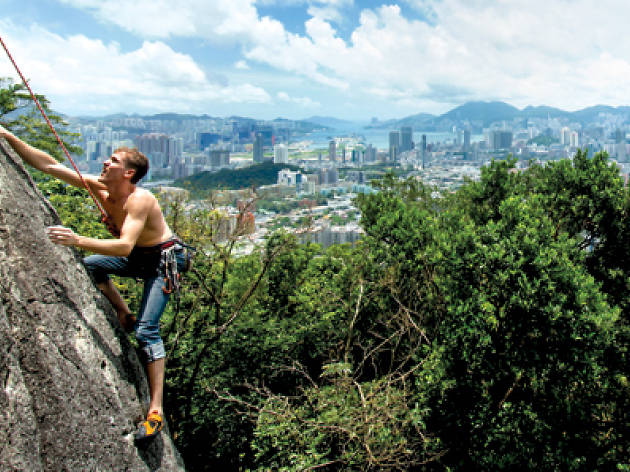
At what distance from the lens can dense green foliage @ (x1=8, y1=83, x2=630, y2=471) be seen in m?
7.33

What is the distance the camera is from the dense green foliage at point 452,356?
7.33 metres

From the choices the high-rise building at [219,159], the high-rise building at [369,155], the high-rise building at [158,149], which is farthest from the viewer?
the high-rise building at [369,155]

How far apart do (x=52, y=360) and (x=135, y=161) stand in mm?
1915

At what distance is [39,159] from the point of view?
4.04m

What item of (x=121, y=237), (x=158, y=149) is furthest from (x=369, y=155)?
(x=121, y=237)

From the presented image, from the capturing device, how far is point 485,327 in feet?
25.6

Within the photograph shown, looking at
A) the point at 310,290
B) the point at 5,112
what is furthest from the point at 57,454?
the point at 5,112

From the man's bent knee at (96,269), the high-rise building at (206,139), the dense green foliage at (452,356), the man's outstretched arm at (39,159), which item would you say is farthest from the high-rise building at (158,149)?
the man's bent knee at (96,269)

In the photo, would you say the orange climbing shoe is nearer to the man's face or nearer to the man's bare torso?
the man's bare torso

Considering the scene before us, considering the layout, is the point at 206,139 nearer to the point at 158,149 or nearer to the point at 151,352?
the point at 158,149

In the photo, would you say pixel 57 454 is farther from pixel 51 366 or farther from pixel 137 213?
pixel 137 213

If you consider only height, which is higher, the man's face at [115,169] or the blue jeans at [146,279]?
the man's face at [115,169]

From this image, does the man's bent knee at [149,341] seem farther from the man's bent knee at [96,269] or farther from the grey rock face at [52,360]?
the man's bent knee at [96,269]

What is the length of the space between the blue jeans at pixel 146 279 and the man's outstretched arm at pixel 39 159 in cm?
82
